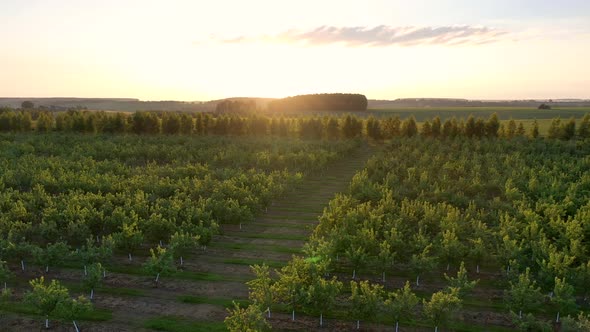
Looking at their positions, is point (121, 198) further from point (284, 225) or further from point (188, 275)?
point (284, 225)

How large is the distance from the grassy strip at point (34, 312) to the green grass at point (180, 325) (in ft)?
6.20

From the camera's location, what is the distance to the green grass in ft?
51.5

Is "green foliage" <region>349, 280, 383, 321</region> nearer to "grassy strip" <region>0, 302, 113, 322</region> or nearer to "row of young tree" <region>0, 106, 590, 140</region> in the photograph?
"grassy strip" <region>0, 302, 113, 322</region>

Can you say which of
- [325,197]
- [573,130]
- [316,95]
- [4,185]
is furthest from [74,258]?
[316,95]

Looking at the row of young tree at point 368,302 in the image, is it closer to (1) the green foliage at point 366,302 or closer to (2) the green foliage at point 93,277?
(1) the green foliage at point 366,302

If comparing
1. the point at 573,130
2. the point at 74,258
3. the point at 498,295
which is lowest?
the point at 498,295

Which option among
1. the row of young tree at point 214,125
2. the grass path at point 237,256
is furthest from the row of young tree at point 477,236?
the row of young tree at point 214,125

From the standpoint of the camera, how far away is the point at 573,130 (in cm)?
6956

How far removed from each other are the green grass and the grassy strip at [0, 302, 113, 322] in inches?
74.4

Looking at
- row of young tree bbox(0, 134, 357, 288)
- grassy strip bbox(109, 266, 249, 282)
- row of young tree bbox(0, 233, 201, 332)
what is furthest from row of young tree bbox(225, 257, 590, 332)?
row of young tree bbox(0, 134, 357, 288)

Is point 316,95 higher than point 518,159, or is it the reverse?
point 316,95

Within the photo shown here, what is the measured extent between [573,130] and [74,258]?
248 feet

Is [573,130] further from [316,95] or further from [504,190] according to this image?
[316,95]

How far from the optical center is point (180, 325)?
16.0 m
